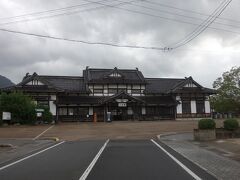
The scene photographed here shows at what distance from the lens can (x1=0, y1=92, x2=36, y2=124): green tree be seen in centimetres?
4997

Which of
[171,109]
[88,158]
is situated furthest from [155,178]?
[171,109]

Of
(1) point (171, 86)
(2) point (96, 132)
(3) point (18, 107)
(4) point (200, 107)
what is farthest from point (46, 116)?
(4) point (200, 107)

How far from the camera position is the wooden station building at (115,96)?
199 feet

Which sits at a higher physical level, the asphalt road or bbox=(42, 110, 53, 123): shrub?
bbox=(42, 110, 53, 123): shrub

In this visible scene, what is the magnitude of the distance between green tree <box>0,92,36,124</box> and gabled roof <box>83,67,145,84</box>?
15210mm

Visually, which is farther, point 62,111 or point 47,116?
point 62,111

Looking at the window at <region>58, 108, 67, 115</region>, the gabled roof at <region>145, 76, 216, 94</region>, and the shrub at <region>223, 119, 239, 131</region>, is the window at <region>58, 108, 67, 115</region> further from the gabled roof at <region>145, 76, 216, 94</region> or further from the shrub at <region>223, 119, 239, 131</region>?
the shrub at <region>223, 119, 239, 131</region>

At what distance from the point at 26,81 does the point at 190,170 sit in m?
49.8

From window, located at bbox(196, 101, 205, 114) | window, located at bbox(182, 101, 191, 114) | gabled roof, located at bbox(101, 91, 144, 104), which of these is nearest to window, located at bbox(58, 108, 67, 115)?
gabled roof, located at bbox(101, 91, 144, 104)

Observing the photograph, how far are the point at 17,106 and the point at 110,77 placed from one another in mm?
19178

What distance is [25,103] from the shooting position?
1980 inches

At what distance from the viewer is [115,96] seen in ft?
199

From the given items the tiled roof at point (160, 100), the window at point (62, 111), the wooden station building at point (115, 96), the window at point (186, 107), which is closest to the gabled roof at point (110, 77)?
the wooden station building at point (115, 96)

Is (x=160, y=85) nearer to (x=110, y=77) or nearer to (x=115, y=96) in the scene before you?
(x=110, y=77)
